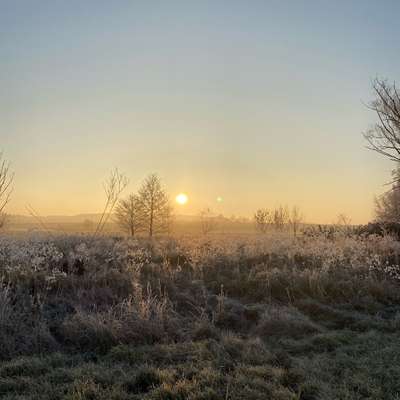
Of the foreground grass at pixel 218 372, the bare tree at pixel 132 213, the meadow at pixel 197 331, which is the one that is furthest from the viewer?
the bare tree at pixel 132 213

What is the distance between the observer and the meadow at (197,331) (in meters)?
3.96

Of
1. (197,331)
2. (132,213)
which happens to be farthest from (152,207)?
(197,331)

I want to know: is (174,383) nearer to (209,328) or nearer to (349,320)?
(209,328)

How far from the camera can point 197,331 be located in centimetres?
546

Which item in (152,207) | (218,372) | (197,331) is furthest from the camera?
(152,207)

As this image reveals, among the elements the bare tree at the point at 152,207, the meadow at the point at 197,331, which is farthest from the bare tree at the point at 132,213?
the meadow at the point at 197,331

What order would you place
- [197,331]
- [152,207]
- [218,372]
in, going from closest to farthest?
[218,372], [197,331], [152,207]

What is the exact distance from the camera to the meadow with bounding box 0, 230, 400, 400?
396cm

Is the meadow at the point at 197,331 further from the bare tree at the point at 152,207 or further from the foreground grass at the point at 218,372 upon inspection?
the bare tree at the point at 152,207

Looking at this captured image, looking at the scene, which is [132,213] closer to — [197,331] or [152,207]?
[152,207]

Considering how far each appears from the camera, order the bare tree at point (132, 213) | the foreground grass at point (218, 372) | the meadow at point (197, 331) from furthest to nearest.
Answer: the bare tree at point (132, 213) → the meadow at point (197, 331) → the foreground grass at point (218, 372)

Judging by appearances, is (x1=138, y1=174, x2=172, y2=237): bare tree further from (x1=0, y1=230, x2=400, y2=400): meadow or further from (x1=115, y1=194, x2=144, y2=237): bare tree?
(x1=0, y1=230, x2=400, y2=400): meadow

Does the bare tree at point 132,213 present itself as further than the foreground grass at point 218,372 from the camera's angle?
Yes

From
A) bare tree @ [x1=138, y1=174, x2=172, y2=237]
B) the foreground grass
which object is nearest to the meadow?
the foreground grass
